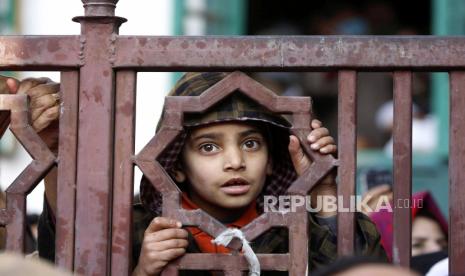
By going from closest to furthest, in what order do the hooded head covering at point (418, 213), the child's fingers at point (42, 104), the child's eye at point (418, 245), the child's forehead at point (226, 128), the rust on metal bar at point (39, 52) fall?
1. the rust on metal bar at point (39, 52)
2. the child's fingers at point (42, 104)
3. the child's forehead at point (226, 128)
4. the hooded head covering at point (418, 213)
5. the child's eye at point (418, 245)

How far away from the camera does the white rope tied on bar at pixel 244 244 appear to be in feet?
11.3

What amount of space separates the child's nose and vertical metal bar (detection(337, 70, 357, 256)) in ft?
1.60

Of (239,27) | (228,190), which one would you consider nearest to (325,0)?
(239,27)

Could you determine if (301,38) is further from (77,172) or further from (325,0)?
(325,0)

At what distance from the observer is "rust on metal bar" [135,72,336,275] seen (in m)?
3.48

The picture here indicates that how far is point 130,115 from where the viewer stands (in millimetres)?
3551

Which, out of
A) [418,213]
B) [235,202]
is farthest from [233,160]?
[418,213]

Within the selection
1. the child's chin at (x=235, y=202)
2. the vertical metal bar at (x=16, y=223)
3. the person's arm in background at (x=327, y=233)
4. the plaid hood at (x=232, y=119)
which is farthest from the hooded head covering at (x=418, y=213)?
the vertical metal bar at (x=16, y=223)

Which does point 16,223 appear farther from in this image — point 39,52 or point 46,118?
point 39,52

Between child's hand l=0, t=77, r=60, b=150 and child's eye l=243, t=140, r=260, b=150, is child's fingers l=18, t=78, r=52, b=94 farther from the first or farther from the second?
child's eye l=243, t=140, r=260, b=150

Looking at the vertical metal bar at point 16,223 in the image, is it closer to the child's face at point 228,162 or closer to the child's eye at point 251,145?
the child's face at point 228,162

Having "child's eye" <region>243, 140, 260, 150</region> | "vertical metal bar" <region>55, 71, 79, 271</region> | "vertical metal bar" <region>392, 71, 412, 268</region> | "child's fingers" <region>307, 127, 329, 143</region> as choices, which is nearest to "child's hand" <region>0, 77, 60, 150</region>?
"vertical metal bar" <region>55, 71, 79, 271</region>

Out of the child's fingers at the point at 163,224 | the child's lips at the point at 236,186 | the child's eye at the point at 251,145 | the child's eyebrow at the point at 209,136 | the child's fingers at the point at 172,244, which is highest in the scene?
the child's eyebrow at the point at 209,136

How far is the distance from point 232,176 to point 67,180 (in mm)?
574
